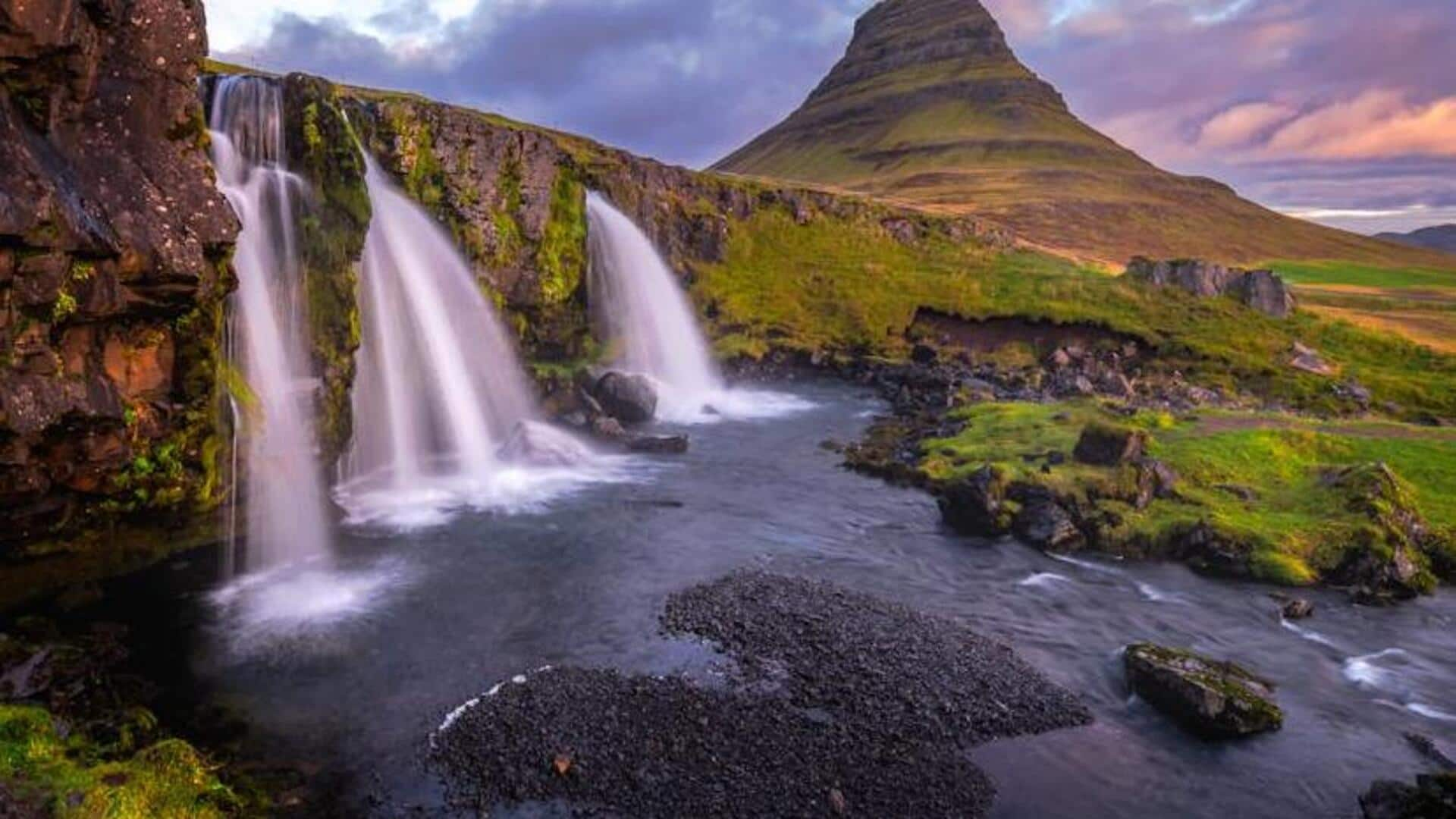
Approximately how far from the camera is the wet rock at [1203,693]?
1966 centimetres

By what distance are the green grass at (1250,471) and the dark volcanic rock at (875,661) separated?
38.9ft

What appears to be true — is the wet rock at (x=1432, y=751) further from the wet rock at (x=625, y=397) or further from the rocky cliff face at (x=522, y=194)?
the rocky cliff face at (x=522, y=194)

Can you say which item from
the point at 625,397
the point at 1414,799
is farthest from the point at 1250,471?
the point at 625,397

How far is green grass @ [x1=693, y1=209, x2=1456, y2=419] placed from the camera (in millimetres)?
62250

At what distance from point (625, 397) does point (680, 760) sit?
34.5 m

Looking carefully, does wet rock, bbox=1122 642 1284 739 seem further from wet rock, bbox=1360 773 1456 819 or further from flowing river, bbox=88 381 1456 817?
wet rock, bbox=1360 773 1456 819

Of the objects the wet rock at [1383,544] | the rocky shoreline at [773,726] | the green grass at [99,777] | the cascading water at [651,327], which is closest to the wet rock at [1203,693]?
the rocky shoreline at [773,726]

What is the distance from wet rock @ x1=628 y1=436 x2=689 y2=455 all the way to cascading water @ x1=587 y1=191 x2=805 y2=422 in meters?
10.2

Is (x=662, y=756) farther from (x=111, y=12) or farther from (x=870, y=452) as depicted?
(x=870, y=452)

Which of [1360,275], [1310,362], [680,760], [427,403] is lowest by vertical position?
[680,760]

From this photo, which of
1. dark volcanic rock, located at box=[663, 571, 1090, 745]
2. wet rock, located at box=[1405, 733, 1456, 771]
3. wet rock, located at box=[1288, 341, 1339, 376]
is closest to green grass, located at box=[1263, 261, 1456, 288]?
wet rock, located at box=[1288, 341, 1339, 376]

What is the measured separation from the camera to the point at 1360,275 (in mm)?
142500

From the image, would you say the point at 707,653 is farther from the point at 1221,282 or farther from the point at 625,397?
the point at 1221,282

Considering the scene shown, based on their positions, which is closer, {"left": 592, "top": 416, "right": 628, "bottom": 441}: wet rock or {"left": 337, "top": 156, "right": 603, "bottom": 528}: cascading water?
{"left": 337, "top": 156, "right": 603, "bottom": 528}: cascading water
